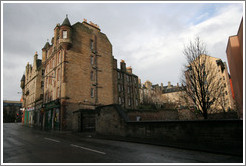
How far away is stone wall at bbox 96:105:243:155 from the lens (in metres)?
7.66

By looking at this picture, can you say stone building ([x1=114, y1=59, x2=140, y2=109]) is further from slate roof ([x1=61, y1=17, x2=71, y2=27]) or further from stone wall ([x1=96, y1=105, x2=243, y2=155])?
stone wall ([x1=96, y1=105, x2=243, y2=155])

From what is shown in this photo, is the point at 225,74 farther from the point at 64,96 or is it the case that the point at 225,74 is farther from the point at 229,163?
the point at 229,163

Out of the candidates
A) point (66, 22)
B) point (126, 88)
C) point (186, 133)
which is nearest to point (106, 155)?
point (186, 133)

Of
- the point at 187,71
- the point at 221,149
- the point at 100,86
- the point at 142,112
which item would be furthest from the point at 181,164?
the point at 100,86

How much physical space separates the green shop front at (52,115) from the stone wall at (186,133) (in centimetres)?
1464

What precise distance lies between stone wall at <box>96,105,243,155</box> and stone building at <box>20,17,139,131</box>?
8723mm

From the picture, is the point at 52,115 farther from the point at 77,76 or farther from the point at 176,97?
the point at 176,97

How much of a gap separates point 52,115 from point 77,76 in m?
8.28

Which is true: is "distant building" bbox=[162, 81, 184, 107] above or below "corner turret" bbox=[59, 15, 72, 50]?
below

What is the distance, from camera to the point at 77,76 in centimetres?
2702

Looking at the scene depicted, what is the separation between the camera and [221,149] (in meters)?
7.80

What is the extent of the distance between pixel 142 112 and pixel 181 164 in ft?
63.5

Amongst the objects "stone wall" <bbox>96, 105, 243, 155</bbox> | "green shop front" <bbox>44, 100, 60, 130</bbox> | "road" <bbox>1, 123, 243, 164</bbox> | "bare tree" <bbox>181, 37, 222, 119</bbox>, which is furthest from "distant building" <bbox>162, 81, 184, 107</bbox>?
"green shop front" <bbox>44, 100, 60, 130</bbox>

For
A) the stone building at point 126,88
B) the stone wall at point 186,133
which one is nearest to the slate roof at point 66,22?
the stone building at point 126,88
